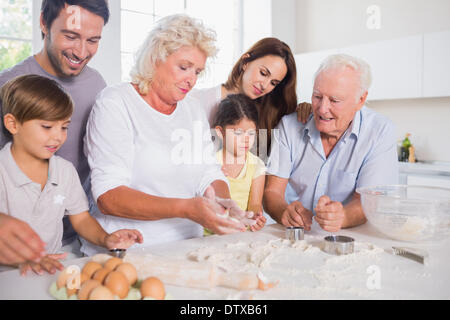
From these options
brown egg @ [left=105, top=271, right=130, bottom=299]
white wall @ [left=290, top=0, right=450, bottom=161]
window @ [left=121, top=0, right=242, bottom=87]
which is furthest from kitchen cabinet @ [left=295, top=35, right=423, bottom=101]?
brown egg @ [left=105, top=271, right=130, bottom=299]

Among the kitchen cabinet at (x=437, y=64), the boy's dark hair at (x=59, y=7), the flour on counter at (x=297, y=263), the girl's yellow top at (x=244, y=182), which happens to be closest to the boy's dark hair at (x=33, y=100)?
the boy's dark hair at (x=59, y=7)

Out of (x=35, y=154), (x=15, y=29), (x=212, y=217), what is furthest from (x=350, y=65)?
(x=15, y=29)

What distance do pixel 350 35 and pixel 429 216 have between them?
2.51m

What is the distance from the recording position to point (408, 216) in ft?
3.26

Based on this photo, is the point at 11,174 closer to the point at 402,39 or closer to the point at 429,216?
the point at 429,216

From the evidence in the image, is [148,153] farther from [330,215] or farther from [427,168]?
[427,168]

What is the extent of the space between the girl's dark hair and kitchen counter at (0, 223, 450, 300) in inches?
22.8

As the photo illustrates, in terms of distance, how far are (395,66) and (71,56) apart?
2208 mm

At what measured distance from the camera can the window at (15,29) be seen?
1.48 m

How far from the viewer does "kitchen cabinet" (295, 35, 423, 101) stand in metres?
2.57

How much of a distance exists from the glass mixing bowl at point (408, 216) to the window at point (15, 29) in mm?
1265

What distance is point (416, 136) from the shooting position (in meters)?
2.88

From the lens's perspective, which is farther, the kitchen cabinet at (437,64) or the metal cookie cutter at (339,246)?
the kitchen cabinet at (437,64)

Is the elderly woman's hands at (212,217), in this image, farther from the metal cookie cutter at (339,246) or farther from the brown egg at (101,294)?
the brown egg at (101,294)
